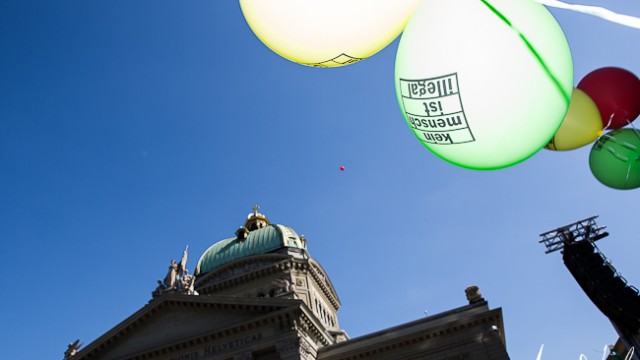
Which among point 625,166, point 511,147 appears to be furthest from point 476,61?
point 625,166

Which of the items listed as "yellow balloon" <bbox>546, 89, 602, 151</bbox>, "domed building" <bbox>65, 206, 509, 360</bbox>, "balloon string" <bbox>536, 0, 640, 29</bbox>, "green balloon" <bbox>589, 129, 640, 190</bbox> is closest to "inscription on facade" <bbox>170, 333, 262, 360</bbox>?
"domed building" <bbox>65, 206, 509, 360</bbox>

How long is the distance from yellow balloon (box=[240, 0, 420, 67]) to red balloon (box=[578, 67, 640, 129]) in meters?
3.71

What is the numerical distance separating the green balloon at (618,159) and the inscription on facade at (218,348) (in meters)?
22.8

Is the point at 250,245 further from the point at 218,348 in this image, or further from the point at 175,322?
the point at 218,348

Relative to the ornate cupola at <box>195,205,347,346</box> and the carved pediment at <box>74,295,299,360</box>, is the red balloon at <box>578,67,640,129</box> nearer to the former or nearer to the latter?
the carved pediment at <box>74,295,299,360</box>

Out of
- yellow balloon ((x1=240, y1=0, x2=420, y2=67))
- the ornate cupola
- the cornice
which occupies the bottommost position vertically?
yellow balloon ((x1=240, y1=0, x2=420, y2=67))

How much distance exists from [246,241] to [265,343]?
1933cm

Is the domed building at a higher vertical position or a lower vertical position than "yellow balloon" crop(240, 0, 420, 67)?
higher

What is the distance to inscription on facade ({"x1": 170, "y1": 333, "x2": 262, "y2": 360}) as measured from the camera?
82.9 feet

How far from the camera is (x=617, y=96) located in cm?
567

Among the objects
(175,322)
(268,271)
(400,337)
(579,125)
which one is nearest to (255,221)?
(268,271)

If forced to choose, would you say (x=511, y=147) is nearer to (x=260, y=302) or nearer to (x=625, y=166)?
(x=625, y=166)

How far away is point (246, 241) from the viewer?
4319 centimetres

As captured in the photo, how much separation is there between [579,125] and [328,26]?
4.06m
